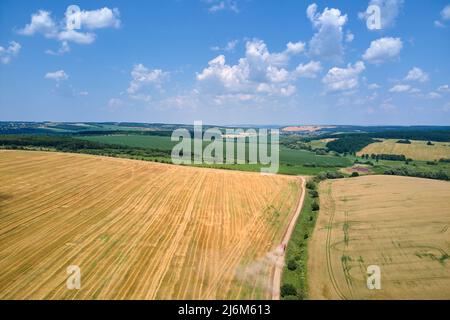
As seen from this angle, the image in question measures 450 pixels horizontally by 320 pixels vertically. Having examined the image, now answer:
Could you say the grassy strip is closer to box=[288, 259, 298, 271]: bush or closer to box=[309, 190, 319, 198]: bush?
box=[288, 259, 298, 271]: bush

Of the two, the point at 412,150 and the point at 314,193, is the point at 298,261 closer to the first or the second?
the point at 314,193

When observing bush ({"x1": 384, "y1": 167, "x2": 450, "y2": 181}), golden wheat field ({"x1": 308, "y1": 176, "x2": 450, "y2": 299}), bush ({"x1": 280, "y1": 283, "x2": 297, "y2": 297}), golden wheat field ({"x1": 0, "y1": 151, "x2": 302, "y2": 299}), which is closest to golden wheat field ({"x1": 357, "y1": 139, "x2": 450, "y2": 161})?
bush ({"x1": 384, "y1": 167, "x2": 450, "y2": 181})

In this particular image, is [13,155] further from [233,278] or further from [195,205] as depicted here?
[233,278]

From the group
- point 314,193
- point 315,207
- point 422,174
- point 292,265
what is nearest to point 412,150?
point 422,174

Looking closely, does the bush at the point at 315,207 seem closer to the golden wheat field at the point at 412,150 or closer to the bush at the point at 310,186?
the bush at the point at 310,186
